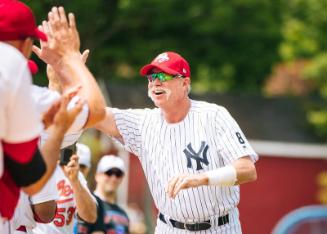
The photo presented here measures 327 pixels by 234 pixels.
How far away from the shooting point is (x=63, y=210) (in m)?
7.61

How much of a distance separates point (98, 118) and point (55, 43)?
0.44m

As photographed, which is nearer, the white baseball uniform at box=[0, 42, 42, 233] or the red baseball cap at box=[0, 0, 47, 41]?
the white baseball uniform at box=[0, 42, 42, 233]

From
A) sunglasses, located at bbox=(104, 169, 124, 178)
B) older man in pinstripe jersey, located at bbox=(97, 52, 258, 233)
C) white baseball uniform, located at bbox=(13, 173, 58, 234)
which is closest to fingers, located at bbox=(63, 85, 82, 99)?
white baseball uniform, located at bbox=(13, 173, 58, 234)

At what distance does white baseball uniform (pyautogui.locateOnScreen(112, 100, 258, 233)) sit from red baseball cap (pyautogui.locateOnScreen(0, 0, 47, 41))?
273cm

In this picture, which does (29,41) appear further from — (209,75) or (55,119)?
(209,75)

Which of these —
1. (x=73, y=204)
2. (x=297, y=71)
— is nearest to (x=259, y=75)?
(x=297, y=71)

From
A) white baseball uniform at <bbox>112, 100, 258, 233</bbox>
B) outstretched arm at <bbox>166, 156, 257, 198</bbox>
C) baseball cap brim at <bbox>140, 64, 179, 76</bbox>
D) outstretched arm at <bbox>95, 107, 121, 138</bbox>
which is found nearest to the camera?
outstretched arm at <bbox>166, 156, 257, 198</bbox>

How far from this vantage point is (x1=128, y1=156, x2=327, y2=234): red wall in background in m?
31.7

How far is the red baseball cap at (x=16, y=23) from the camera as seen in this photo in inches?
179

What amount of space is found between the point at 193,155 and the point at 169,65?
0.71 metres

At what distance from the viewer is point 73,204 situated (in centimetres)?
777

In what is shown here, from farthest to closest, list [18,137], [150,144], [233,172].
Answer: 1. [150,144]
2. [233,172]
3. [18,137]

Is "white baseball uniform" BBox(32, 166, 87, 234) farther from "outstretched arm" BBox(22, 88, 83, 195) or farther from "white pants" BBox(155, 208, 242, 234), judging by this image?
"outstretched arm" BBox(22, 88, 83, 195)

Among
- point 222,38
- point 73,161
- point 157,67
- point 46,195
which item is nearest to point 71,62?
point 46,195
